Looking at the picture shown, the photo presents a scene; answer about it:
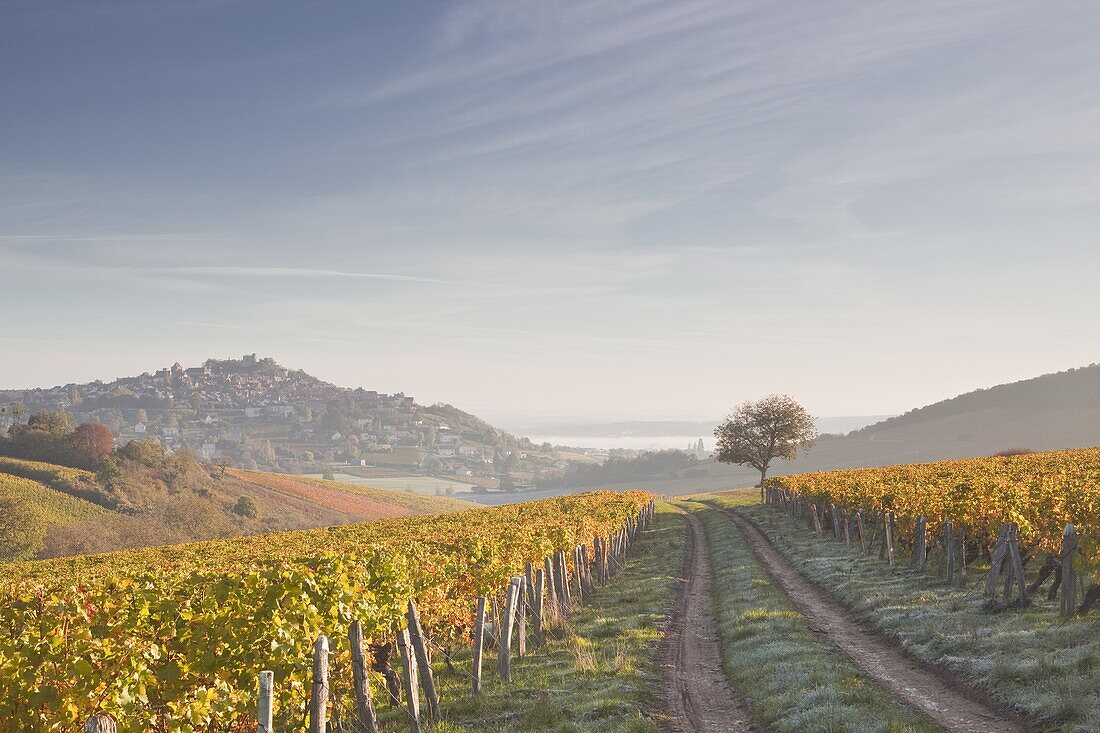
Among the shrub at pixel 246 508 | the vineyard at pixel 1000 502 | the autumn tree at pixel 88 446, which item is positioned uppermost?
the vineyard at pixel 1000 502

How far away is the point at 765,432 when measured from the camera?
84875mm

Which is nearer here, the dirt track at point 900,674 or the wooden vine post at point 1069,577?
the dirt track at point 900,674

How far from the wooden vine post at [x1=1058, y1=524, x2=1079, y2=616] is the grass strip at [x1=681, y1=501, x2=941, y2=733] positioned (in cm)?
522

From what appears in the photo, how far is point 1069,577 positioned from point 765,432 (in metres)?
70.8

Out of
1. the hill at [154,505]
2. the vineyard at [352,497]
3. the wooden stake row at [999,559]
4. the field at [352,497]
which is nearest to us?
the wooden stake row at [999,559]

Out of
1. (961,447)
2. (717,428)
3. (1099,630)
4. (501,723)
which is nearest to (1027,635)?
(1099,630)

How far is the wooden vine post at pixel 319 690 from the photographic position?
8.39 metres

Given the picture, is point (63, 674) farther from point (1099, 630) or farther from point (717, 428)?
point (717, 428)

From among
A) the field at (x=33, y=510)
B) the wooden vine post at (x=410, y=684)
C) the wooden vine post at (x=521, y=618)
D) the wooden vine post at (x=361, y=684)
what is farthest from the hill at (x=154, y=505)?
the wooden vine post at (x=361, y=684)

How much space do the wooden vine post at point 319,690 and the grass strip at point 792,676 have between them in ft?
23.2

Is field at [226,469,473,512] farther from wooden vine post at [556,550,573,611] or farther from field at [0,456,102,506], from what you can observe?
wooden vine post at [556,550,573,611]

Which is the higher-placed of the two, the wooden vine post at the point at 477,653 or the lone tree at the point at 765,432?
the lone tree at the point at 765,432

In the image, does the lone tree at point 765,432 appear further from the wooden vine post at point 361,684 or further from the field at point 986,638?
the wooden vine post at point 361,684

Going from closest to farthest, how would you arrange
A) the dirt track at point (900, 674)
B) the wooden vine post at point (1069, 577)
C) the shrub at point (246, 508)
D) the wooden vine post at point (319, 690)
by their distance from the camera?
the wooden vine post at point (319, 690)
the dirt track at point (900, 674)
the wooden vine post at point (1069, 577)
the shrub at point (246, 508)
